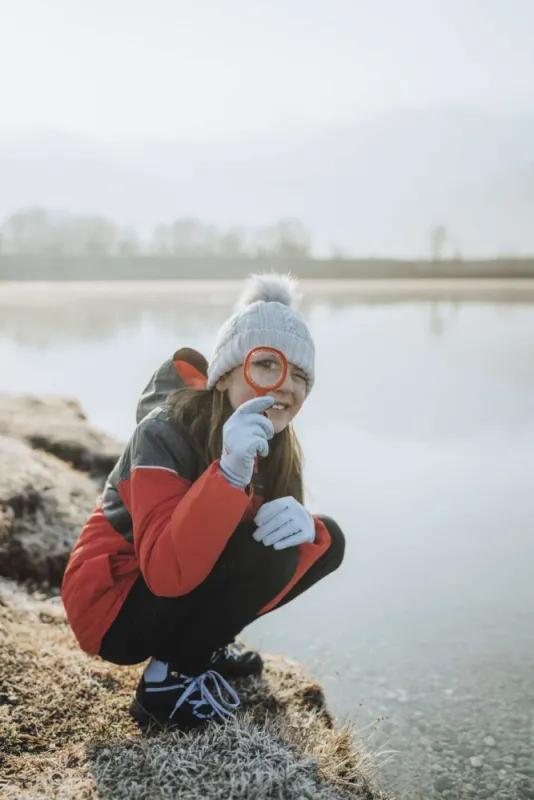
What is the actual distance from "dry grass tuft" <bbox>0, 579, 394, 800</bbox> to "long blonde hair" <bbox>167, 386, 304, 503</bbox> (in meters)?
0.53

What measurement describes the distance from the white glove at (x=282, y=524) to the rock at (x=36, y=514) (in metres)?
1.29

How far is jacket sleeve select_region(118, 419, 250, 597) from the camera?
5.18ft

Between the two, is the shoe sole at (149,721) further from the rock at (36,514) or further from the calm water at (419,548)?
the rock at (36,514)

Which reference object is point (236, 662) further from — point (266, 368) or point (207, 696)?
point (266, 368)

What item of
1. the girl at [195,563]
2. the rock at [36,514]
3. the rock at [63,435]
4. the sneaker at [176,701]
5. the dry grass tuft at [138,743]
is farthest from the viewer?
the rock at [63,435]

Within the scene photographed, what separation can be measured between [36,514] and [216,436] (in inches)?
58.7

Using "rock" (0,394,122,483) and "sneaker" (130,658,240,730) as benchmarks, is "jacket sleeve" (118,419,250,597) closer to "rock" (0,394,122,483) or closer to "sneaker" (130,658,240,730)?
"sneaker" (130,658,240,730)

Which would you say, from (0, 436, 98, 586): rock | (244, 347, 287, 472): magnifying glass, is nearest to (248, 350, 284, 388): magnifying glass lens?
(244, 347, 287, 472): magnifying glass

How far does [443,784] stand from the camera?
1865mm

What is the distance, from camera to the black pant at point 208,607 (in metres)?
1.75

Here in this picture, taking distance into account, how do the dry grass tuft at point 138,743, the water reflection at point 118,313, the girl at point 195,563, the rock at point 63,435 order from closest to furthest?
the dry grass tuft at point 138,743, the girl at point 195,563, the rock at point 63,435, the water reflection at point 118,313

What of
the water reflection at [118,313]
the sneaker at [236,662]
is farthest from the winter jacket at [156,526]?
the water reflection at [118,313]

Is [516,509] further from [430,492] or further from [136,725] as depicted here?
[136,725]

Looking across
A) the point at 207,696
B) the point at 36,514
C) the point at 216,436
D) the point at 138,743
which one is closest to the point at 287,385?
the point at 216,436
